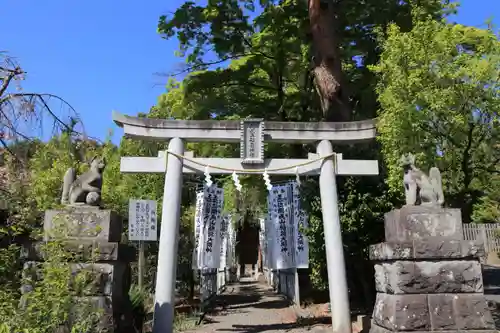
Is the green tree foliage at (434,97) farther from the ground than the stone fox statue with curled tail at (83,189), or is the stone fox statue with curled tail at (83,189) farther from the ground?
the green tree foliage at (434,97)

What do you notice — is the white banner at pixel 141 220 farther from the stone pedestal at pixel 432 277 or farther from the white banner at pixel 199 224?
the stone pedestal at pixel 432 277

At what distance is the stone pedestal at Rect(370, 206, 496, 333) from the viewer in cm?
700

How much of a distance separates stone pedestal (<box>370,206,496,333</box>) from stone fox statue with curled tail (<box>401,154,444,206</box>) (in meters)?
0.22

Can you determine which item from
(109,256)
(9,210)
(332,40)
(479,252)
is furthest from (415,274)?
(332,40)

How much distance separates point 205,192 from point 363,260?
4.94 metres

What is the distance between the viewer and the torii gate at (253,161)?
1048cm

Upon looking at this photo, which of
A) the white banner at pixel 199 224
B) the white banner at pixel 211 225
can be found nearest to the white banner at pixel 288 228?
the white banner at pixel 211 225

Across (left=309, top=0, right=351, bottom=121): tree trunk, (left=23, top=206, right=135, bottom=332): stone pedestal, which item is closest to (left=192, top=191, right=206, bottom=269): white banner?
(left=23, top=206, right=135, bottom=332): stone pedestal

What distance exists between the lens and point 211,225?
1215 cm

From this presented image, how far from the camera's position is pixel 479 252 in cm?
717

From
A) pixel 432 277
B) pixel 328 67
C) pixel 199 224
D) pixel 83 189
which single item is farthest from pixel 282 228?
pixel 83 189

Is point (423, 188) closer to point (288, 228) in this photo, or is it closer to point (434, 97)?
point (434, 97)

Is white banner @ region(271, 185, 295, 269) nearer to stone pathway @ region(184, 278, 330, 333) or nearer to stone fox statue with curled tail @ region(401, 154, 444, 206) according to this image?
stone pathway @ region(184, 278, 330, 333)

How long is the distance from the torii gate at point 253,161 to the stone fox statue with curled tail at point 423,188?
3.20 meters
